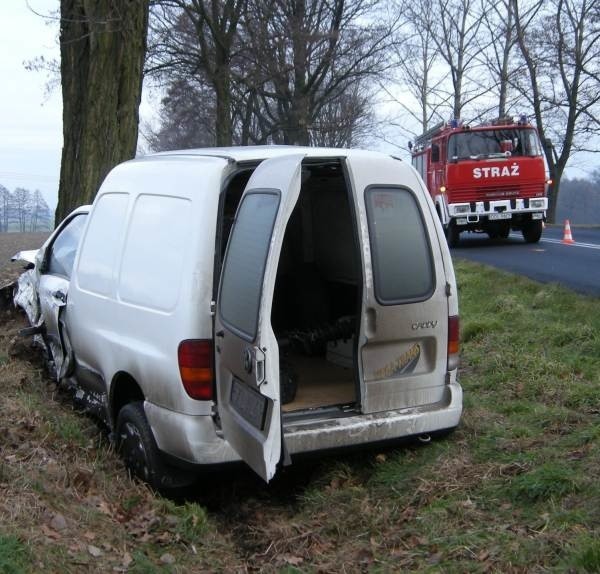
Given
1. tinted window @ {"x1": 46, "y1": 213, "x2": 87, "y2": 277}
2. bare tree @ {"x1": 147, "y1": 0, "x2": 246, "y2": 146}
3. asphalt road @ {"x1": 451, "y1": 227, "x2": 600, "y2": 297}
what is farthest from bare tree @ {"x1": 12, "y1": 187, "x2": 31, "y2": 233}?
tinted window @ {"x1": 46, "y1": 213, "x2": 87, "y2": 277}

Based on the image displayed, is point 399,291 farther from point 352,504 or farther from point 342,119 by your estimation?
point 342,119

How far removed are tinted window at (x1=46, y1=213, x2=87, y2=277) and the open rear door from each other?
3.06 metres

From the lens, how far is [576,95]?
125ft

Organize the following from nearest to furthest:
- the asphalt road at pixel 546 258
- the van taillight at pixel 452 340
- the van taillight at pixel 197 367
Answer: the van taillight at pixel 197 367, the van taillight at pixel 452 340, the asphalt road at pixel 546 258

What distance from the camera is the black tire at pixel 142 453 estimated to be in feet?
15.2

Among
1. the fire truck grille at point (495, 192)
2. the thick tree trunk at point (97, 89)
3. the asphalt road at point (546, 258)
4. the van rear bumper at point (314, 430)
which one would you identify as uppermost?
the thick tree trunk at point (97, 89)

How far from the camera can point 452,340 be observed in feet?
15.8

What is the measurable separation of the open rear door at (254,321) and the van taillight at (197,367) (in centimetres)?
6

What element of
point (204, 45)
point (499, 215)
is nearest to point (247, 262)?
point (499, 215)

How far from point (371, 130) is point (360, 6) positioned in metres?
15.8

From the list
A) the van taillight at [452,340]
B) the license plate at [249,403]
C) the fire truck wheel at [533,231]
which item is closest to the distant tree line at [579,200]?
the fire truck wheel at [533,231]

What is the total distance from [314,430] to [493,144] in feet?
49.9

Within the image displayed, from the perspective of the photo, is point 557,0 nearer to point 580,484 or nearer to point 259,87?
point 259,87

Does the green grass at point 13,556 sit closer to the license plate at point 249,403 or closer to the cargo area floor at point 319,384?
the license plate at point 249,403
